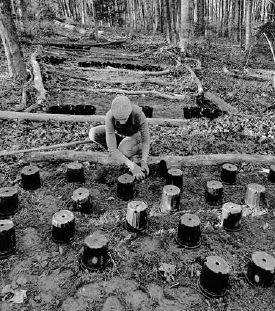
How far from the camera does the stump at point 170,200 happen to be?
3638 mm

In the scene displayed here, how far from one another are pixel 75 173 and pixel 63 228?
118 centimetres

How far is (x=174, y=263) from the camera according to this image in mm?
2930

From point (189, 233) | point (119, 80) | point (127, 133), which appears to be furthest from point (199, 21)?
point (189, 233)

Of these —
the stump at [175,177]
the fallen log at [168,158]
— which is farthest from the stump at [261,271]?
the fallen log at [168,158]

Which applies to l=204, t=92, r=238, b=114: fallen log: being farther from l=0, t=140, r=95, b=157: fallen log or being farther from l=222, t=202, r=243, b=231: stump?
l=222, t=202, r=243, b=231: stump

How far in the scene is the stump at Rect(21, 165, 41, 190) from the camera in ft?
12.9

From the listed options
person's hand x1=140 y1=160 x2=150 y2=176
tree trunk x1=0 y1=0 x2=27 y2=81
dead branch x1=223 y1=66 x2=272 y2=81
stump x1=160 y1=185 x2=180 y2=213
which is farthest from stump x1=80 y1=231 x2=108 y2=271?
dead branch x1=223 y1=66 x2=272 y2=81

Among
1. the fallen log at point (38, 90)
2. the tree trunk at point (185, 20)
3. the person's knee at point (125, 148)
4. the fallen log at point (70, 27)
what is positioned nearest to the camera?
the person's knee at point (125, 148)

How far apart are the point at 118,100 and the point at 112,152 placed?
0.77 metres

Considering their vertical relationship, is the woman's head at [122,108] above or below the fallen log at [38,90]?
above

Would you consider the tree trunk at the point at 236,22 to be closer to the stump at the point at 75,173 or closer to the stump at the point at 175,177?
the stump at the point at 175,177

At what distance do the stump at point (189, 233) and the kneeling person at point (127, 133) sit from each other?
107 cm

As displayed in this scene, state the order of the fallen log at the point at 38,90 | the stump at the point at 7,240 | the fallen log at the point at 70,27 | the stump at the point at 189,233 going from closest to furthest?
the stump at the point at 7,240 → the stump at the point at 189,233 → the fallen log at the point at 38,90 → the fallen log at the point at 70,27

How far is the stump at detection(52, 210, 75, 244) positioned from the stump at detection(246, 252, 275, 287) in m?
1.77
